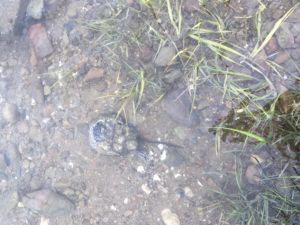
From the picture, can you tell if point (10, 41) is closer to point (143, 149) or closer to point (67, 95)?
point (67, 95)

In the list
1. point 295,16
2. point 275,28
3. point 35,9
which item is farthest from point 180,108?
point 35,9

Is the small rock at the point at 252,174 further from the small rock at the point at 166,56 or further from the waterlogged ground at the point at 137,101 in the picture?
the small rock at the point at 166,56

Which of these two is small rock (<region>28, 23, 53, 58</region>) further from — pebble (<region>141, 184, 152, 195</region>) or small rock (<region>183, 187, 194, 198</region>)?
small rock (<region>183, 187, 194, 198</region>)

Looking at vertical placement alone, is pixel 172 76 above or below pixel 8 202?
above

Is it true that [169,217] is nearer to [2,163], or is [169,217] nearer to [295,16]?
[2,163]

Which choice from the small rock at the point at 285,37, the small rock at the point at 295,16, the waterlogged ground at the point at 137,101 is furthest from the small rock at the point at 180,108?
the small rock at the point at 295,16

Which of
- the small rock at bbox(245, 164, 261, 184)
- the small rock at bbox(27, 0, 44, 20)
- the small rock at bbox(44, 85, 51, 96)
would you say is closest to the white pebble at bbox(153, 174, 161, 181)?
the small rock at bbox(245, 164, 261, 184)

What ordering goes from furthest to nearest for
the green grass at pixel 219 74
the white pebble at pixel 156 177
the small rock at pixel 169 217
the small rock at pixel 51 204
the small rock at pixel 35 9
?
the small rock at pixel 35 9 < the small rock at pixel 51 204 < the white pebble at pixel 156 177 < the small rock at pixel 169 217 < the green grass at pixel 219 74
